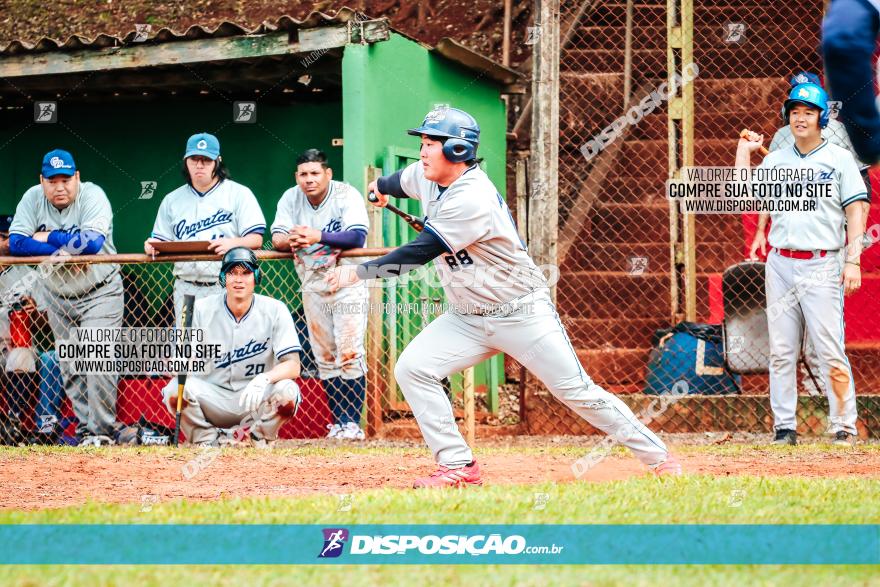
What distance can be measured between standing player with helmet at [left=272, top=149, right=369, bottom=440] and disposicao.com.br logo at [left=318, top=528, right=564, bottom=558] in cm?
455

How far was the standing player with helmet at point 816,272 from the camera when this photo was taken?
305 inches

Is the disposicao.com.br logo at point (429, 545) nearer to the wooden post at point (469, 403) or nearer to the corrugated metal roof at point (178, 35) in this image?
the wooden post at point (469, 403)

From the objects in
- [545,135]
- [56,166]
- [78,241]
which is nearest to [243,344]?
[78,241]

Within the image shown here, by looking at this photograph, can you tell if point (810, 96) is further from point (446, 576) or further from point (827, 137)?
point (446, 576)

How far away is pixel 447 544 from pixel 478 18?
40.9 feet

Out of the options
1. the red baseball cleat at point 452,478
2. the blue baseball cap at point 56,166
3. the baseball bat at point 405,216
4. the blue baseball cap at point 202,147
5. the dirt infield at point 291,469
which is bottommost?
the dirt infield at point 291,469

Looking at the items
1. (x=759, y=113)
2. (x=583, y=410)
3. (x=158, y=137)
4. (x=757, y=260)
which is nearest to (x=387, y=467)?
(x=583, y=410)

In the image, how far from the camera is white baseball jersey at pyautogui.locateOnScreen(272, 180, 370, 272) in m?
8.74

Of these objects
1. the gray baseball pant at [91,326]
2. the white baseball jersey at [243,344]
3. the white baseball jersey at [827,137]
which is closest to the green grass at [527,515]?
the white baseball jersey at [243,344]

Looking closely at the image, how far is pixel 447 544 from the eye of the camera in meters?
3.92

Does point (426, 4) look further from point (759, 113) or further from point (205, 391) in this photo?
point (205, 391)

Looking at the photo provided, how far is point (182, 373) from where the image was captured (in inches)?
323

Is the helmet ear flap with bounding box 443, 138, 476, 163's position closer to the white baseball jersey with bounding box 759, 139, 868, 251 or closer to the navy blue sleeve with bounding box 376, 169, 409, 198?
the navy blue sleeve with bounding box 376, 169, 409, 198

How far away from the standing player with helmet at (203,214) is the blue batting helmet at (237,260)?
56 centimetres
